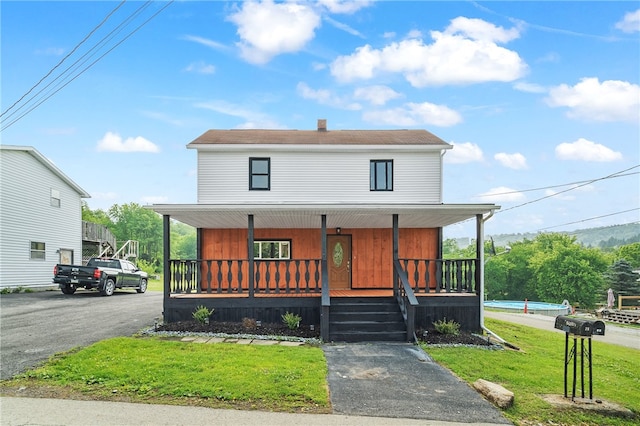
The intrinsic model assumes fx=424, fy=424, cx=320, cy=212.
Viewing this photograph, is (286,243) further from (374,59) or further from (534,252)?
(534,252)

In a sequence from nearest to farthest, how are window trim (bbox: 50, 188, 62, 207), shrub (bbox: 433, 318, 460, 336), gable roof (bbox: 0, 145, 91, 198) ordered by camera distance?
shrub (bbox: 433, 318, 460, 336) < gable roof (bbox: 0, 145, 91, 198) < window trim (bbox: 50, 188, 62, 207)

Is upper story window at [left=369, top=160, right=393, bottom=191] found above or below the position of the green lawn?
above

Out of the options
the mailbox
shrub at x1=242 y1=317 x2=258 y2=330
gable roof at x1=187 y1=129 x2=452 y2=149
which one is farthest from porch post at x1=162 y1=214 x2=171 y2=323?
the mailbox

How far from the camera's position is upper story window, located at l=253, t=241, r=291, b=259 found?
14812 mm

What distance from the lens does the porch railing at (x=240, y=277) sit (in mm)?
11602

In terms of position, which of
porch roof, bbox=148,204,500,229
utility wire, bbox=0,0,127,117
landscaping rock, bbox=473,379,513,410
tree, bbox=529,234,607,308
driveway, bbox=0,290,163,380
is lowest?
tree, bbox=529,234,607,308

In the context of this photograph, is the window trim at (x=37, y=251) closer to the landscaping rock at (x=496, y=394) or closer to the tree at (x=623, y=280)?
the landscaping rock at (x=496, y=394)

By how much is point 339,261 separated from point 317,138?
4.84 m

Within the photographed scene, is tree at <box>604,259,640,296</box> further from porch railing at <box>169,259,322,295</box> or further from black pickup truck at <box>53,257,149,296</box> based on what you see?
black pickup truck at <box>53,257,149,296</box>

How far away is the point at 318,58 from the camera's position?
29641mm

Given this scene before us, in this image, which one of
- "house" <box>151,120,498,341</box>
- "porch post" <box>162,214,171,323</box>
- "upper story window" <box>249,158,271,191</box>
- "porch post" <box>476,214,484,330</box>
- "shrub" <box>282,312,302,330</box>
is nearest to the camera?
"shrub" <box>282,312,302,330</box>

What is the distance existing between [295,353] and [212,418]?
11.1 ft

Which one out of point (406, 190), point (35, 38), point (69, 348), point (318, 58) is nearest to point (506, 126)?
point (318, 58)

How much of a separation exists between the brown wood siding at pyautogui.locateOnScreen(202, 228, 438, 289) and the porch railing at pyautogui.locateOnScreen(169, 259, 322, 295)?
805mm
